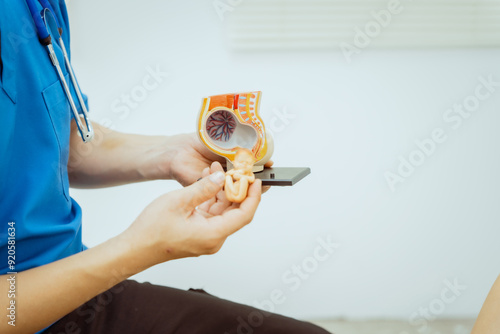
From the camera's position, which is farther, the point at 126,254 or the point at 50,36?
the point at 50,36

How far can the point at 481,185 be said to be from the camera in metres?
1.59

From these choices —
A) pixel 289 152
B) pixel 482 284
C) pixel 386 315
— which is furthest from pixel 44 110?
pixel 482 284

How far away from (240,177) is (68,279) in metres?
0.30

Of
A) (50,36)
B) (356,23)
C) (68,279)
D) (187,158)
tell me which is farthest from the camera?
(356,23)

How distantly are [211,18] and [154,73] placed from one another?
245mm

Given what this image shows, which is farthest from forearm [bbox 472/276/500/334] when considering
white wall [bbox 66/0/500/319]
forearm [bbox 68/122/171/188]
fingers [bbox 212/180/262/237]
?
white wall [bbox 66/0/500/319]

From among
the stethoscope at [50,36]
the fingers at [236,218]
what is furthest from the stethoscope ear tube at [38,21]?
the fingers at [236,218]

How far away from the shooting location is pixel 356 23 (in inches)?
57.6

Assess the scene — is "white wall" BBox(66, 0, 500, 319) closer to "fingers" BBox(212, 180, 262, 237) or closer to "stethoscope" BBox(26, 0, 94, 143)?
"stethoscope" BBox(26, 0, 94, 143)

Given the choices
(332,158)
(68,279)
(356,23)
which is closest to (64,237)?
(68,279)

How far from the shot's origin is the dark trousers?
0.77 m

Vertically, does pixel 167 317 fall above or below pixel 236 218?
below

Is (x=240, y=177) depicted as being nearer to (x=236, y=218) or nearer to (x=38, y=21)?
(x=236, y=218)

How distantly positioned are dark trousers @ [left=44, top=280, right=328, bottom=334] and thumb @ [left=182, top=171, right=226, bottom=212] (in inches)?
8.8
